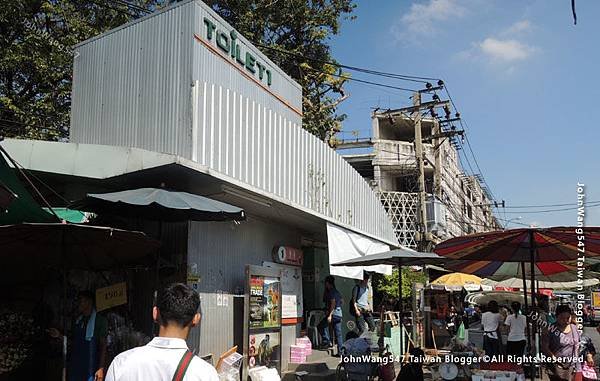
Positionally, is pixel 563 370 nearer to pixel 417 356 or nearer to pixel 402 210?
pixel 417 356

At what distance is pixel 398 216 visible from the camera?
94.7ft

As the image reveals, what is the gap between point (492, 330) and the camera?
12789 mm

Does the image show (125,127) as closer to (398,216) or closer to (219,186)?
(219,186)

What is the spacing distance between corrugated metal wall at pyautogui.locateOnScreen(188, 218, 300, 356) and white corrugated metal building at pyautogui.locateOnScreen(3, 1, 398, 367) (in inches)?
0.7

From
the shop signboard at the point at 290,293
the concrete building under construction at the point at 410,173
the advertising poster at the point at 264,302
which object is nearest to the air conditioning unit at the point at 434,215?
the concrete building under construction at the point at 410,173

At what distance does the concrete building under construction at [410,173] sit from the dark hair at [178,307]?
22.9 m

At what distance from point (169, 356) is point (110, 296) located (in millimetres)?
4791

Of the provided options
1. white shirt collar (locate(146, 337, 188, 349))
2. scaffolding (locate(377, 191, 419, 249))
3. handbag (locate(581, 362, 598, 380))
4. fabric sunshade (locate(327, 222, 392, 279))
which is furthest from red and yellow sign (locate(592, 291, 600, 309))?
white shirt collar (locate(146, 337, 188, 349))

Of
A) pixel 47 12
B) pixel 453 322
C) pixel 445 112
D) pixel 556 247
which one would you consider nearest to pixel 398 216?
pixel 445 112

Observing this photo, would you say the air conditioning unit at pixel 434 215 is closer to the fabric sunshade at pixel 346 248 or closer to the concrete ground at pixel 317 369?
the fabric sunshade at pixel 346 248

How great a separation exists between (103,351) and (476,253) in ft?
17.6

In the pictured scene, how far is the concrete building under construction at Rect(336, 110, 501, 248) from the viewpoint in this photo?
1045 inches

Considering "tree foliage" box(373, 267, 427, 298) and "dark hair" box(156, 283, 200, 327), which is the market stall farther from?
"tree foliage" box(373, 267, 427, 298)

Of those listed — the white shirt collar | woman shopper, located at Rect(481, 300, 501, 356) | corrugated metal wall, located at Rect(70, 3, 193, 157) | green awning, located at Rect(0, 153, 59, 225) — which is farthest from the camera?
woman shopper, located at Rect(481, 300, 501, 356)
